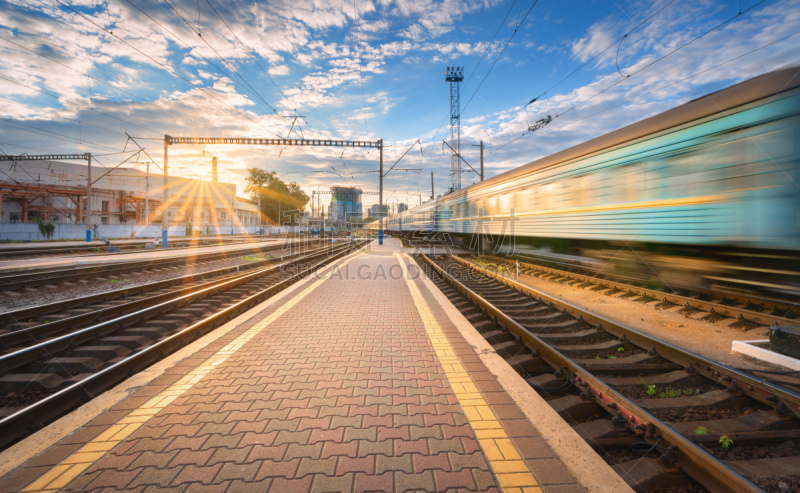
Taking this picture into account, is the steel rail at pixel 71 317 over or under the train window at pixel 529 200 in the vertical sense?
under

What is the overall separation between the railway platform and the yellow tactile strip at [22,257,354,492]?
0.4 inches

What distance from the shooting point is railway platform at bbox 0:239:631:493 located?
208 centimetres

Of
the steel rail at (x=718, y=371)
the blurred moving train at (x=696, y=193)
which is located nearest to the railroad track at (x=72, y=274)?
the steel rail at (x=718, y=371)

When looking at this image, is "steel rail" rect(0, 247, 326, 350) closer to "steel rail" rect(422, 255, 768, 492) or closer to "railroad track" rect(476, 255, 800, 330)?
"steel rail" rect(422, 255, 768, 492)

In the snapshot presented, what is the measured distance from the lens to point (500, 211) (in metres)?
13.1

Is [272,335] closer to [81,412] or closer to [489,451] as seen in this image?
[81,412]

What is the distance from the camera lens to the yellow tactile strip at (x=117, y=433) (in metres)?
2.07

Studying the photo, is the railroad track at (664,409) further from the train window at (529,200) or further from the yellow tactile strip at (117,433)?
the train window at (529,200)

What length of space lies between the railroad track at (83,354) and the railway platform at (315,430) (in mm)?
250

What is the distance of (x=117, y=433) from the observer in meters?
2.53

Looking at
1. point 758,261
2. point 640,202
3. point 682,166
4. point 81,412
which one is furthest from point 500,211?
point 81,412

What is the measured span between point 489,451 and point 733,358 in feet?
11.9

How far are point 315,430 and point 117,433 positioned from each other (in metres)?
1.44

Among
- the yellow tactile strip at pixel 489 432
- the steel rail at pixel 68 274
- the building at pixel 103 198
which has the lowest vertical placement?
the yellow tactile strip at pixel 489 432
